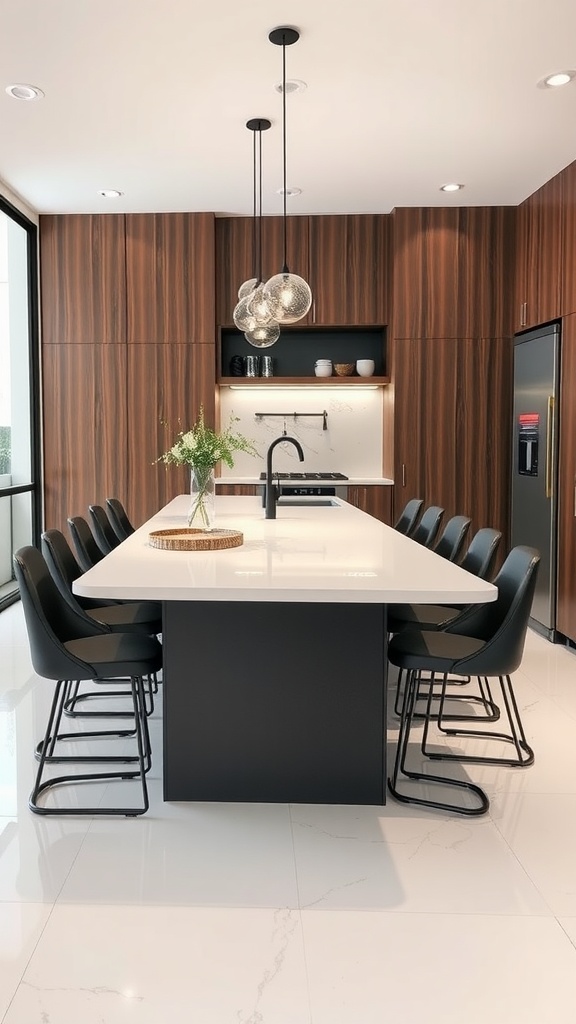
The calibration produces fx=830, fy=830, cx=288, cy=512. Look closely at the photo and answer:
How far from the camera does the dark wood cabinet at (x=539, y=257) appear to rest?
5.05m

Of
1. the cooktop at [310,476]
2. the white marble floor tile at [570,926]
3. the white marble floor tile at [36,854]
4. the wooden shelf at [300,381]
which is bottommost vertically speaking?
the white marble floor tile at [570,926]

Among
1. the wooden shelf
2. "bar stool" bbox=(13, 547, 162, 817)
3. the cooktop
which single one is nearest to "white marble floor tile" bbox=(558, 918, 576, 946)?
"bar stool" bbox=(13, 547, 162, 817)

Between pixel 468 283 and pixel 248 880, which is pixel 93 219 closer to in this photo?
pixel 468 283

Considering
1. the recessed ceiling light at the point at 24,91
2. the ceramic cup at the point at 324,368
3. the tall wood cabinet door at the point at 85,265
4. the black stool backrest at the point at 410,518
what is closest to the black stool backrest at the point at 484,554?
the black stool backrest at the point at 410,518

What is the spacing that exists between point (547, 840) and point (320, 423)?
4617 millimetres

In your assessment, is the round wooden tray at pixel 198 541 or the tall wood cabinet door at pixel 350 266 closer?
the round wooden tray at pixel 198 541

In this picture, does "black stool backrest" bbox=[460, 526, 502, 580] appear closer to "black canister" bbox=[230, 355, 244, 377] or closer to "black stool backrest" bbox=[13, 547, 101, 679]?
"black stool backrest" bbox=[13, 547, 101, 679]

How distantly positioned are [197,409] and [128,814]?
3.99m

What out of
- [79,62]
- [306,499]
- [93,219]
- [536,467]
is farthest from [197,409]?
[79,62]

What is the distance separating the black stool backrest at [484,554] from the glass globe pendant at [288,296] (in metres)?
1.31

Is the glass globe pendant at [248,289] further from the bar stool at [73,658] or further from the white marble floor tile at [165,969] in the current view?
the white marble floor tile at [165,969]

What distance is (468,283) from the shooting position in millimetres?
5961

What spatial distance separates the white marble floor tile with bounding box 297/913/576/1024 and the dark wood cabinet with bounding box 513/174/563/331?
3.88 meters

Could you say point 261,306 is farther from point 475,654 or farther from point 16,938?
point 16,938
